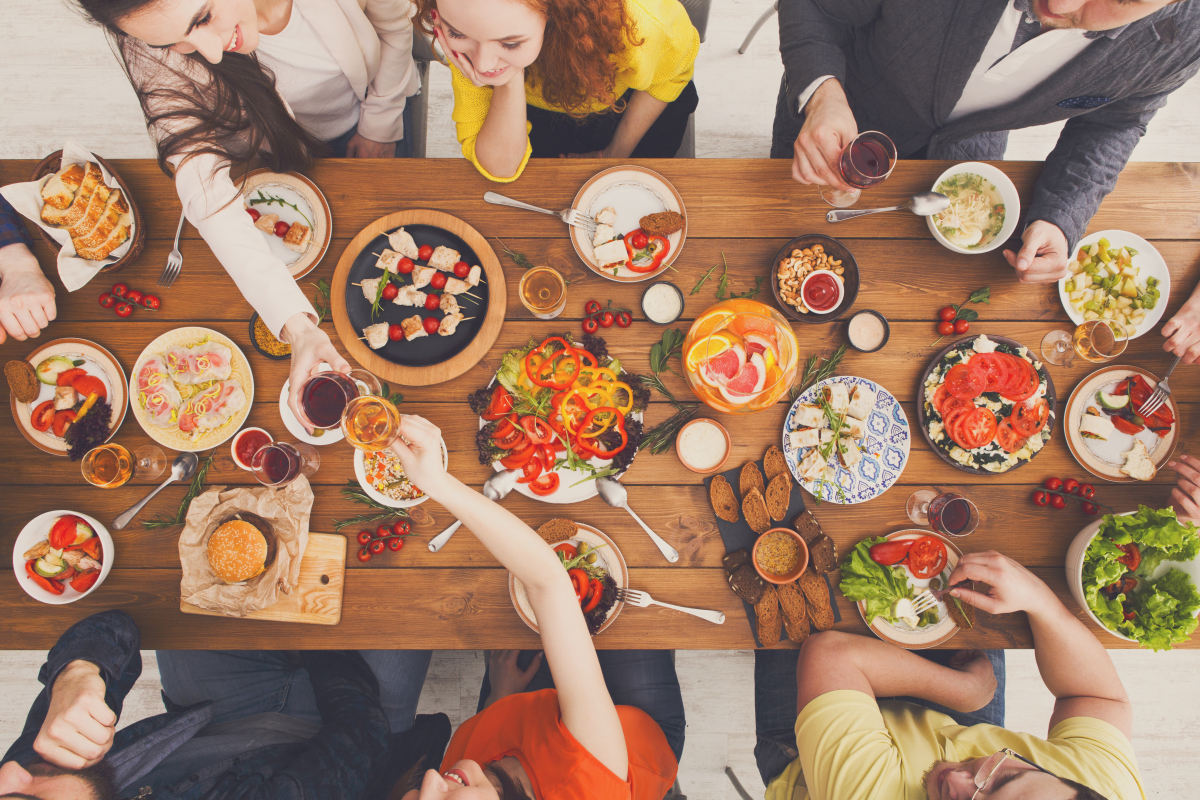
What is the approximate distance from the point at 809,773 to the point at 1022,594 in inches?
33.8

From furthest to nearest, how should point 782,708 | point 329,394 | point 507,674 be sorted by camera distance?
point 507,674
point 782,708
point 329,394

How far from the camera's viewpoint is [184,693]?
218 cm

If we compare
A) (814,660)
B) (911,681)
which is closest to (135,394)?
(814,660)

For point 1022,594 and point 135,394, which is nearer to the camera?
point 1022,594

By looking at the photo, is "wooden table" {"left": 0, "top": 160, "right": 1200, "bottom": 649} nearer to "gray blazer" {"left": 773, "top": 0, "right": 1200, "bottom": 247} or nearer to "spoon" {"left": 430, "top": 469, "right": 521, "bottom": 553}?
"spoon" {"left": 430, "top": 469, "right": 521, "bottom": 553}

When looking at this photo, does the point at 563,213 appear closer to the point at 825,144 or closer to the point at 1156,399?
the point at 825,144

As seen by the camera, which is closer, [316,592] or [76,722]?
[76,722]

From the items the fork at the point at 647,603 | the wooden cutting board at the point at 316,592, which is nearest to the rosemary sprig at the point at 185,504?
the wooden cutting board at the point at 316,592

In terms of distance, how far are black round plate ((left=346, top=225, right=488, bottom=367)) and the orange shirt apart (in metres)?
1.22

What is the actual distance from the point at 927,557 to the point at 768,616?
53 centimetres

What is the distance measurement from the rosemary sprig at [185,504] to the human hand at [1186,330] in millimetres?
3135

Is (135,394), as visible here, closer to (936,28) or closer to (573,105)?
(573,105)

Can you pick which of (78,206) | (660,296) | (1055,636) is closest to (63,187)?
(78,206)

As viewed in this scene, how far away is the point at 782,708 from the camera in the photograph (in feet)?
7.06
